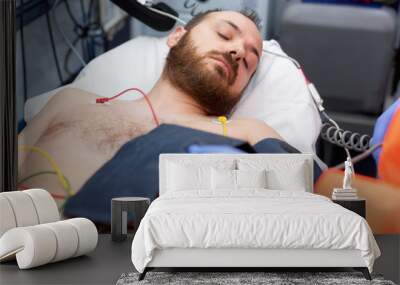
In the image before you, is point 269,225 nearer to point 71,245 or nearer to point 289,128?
point 71,245

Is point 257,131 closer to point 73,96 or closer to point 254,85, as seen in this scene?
point 254,85

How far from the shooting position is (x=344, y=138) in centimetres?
657

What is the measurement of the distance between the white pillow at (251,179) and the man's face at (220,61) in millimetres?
884

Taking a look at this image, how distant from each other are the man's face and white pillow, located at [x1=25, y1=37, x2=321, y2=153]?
0.11m

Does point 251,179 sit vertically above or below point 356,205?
above

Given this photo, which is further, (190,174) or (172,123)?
(172,123)

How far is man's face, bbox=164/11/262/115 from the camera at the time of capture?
21.5 ft

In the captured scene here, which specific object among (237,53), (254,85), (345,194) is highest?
(237,53)

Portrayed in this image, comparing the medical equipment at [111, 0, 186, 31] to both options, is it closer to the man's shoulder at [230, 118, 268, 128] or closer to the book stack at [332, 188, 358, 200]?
the man's shoulder at [230, 118, 268, 128]

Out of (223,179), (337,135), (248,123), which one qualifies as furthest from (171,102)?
(337,135)

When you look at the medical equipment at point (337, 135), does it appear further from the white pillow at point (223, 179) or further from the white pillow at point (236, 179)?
the white pillow at point (223, 179)

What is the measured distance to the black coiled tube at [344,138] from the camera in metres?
6.55

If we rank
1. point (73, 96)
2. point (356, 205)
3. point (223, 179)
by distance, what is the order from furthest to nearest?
point (73, 96) → point (356, 205) → point (223, 179)

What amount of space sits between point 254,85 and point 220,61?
38 centimetres
